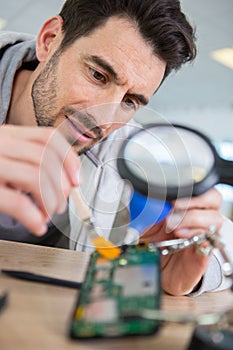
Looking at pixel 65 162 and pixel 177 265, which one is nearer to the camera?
pixel 65 162

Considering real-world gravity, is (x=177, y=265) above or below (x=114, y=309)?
below

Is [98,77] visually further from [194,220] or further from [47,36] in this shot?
[194,220]

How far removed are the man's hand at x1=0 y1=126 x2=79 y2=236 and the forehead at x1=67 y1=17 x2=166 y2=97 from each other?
550mm

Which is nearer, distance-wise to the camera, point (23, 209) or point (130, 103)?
point (23, 209)

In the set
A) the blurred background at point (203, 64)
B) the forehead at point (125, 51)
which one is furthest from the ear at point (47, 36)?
the blurred background at point (203, 64)

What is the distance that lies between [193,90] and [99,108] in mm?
3141

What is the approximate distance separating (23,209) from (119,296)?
4.5 inches

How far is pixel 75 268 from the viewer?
0.59 metres

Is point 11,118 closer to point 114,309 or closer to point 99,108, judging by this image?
point 99,108

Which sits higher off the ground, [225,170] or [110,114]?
[225,170]

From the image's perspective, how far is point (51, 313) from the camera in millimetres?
373

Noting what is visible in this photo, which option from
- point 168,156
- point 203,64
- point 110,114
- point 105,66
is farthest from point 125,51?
point 203,64

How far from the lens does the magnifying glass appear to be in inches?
16.2

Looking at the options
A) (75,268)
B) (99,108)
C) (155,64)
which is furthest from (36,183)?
(155,64)
